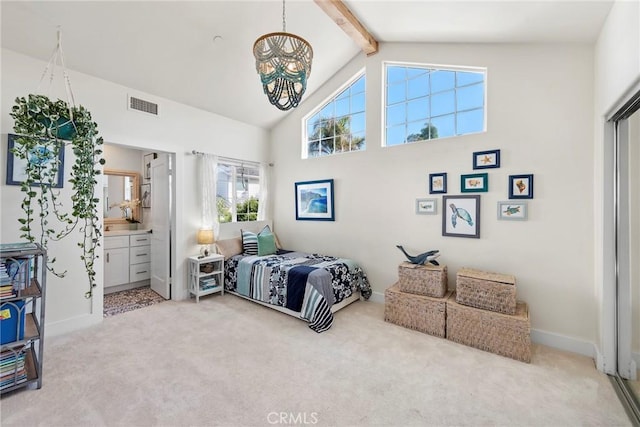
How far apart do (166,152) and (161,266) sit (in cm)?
161

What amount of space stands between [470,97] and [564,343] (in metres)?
2.59

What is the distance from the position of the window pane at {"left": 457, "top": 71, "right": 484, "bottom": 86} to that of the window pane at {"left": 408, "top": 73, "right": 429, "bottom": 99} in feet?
1.19

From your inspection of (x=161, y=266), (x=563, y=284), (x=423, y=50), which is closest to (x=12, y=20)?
(x=161, y=266)

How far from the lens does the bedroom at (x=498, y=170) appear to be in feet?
7.77

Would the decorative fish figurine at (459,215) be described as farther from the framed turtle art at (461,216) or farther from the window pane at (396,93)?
the window pane at (396,93)

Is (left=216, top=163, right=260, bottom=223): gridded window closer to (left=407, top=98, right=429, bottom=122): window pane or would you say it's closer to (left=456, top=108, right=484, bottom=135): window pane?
(left=407, top=98, right=429, bottom=122): window pane

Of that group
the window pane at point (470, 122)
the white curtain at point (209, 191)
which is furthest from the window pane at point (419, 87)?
the white curtain at point (209, 191)

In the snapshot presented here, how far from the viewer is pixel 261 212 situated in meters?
4.80

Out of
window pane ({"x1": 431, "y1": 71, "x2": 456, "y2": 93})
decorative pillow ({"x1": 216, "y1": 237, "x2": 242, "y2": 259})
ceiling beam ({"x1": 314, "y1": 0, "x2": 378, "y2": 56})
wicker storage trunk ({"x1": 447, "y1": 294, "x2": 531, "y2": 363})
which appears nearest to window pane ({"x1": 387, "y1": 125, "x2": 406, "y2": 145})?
window pane ({"x1": 431, "y1": 71, "x2": 456, "y2": 93})

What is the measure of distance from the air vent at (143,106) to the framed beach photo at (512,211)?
415cm

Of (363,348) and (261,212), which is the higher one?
(261,212)

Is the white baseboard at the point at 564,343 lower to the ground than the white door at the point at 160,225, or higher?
lower

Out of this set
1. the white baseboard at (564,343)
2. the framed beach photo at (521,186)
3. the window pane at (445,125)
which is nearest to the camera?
the white baseboard at (564,343)

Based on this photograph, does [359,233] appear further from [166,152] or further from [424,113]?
[166,152]
